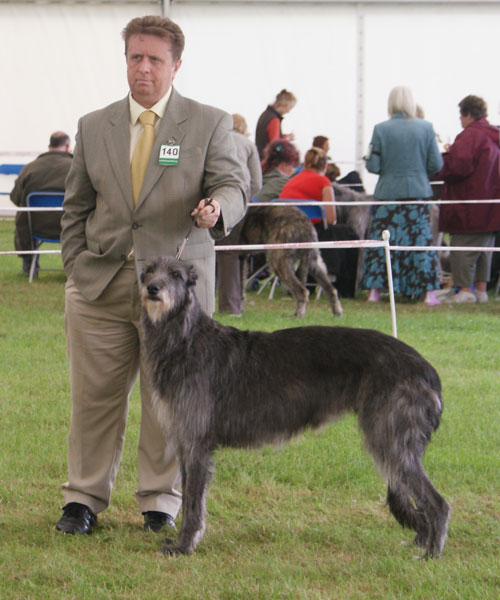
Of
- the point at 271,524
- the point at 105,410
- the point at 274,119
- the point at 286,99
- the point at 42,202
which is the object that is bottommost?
the point at 271,524

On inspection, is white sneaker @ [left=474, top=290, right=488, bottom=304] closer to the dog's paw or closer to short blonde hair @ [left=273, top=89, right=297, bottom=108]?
short blonde hair @ [left=273, top=89, right=297, bottom=108]

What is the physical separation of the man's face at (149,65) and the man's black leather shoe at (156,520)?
1.82 m

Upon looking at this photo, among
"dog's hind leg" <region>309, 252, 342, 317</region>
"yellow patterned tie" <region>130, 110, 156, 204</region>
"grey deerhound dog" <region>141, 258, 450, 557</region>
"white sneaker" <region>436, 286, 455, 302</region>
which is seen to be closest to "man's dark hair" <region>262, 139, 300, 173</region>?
"dog's hind leg" <region>309, 252, 342, 317</region>

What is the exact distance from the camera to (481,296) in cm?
991

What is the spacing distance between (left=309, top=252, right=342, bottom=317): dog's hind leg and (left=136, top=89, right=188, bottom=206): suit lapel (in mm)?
5352

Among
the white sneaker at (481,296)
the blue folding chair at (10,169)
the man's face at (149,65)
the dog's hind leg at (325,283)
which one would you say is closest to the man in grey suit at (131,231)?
the man's face at (149,65)

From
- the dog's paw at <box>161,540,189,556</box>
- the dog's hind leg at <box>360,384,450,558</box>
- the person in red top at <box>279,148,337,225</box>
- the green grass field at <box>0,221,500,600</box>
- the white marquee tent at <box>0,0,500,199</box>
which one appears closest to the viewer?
the green grass field at <box>0,221,500,600</box>

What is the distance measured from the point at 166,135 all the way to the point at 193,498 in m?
1.50


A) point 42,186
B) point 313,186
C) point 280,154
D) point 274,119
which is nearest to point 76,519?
point 313,186

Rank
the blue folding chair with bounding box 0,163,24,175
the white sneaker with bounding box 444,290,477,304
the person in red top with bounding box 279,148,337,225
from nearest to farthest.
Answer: the person in red top with bounding box 279,148,337,225 → the white sneaker with bounding box 444,290,477,304 → the blue folding chair with bounding box 0,163,24,175

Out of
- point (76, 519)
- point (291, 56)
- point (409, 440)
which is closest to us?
point (409, 440)

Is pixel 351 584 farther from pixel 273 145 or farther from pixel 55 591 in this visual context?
pixel 273 145

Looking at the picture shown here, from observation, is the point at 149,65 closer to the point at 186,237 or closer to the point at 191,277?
the point at 186,237

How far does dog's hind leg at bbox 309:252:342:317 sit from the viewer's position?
345 inches
